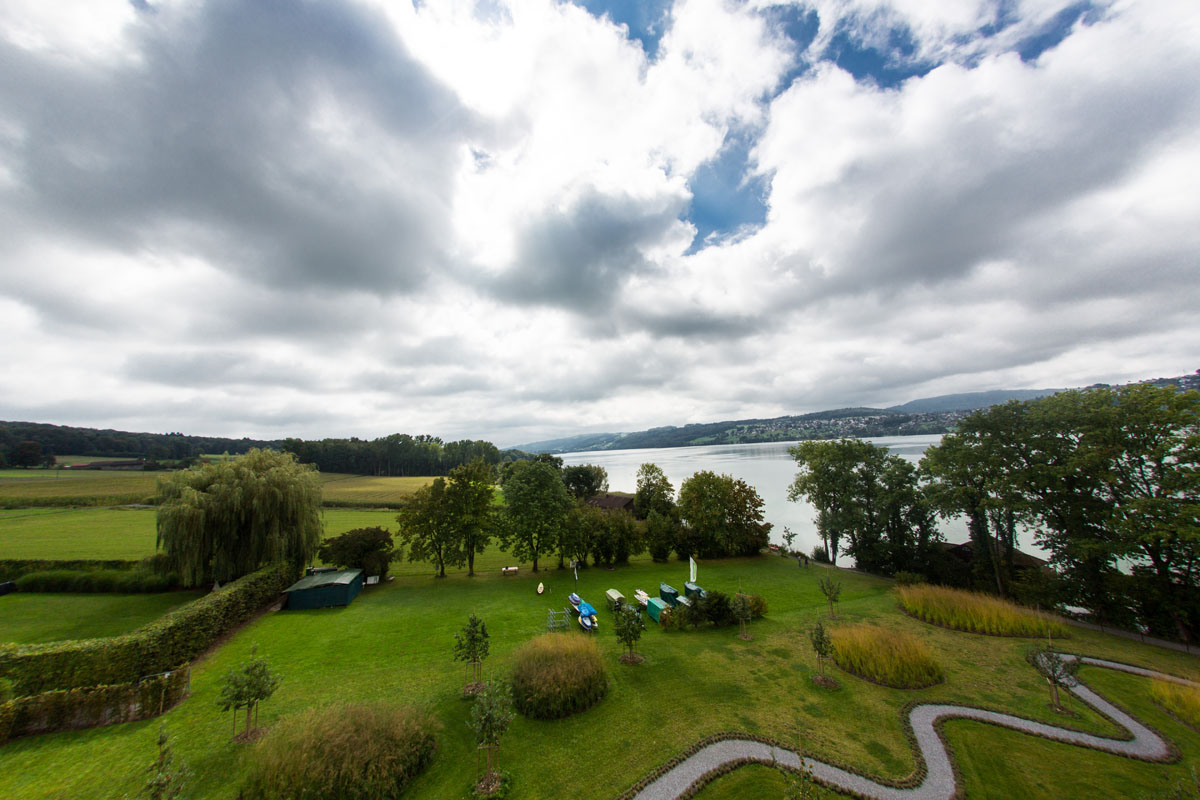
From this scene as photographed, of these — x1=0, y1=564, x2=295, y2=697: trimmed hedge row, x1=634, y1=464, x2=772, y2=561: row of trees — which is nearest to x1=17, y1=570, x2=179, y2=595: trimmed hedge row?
x1=0, y1=564, x2=295, y2=697: trimmed hedge row

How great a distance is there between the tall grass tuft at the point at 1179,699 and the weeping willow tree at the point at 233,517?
127ft

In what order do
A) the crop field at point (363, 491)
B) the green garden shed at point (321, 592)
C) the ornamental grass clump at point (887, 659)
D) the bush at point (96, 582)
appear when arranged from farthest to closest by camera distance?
the crop field at point (363, 491) → the bush at point (96, 582) → the green garden shed at point (321, 592) → the ornamental grass clump at point (887, 659)

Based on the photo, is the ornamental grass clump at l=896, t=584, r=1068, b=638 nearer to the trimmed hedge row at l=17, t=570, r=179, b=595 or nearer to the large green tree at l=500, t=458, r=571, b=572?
the large green tree at l=500, t=458, r=571, b=572

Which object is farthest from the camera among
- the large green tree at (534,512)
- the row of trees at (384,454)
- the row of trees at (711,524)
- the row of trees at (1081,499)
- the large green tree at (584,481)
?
the row of trees at (384,454)

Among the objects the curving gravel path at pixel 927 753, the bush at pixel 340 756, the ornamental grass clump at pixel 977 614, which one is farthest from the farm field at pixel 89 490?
the ornamental grass clump at pixel 977 614

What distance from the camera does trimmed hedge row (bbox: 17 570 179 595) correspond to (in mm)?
23734

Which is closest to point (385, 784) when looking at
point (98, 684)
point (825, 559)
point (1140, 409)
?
point (98, 684)

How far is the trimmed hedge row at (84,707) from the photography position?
1139 cm

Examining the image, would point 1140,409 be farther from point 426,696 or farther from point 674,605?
point 426,696

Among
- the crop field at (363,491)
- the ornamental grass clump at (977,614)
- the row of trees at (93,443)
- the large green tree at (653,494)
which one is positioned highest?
the row of trees at (93,443)

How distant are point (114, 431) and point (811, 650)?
168 meters

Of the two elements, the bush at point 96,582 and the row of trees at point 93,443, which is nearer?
the bush at point 96,582

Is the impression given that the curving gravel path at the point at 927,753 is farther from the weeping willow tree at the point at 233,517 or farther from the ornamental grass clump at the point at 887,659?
the weeping willow tree at the point at 233,517

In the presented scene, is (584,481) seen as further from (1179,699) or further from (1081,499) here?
(1179,699)
